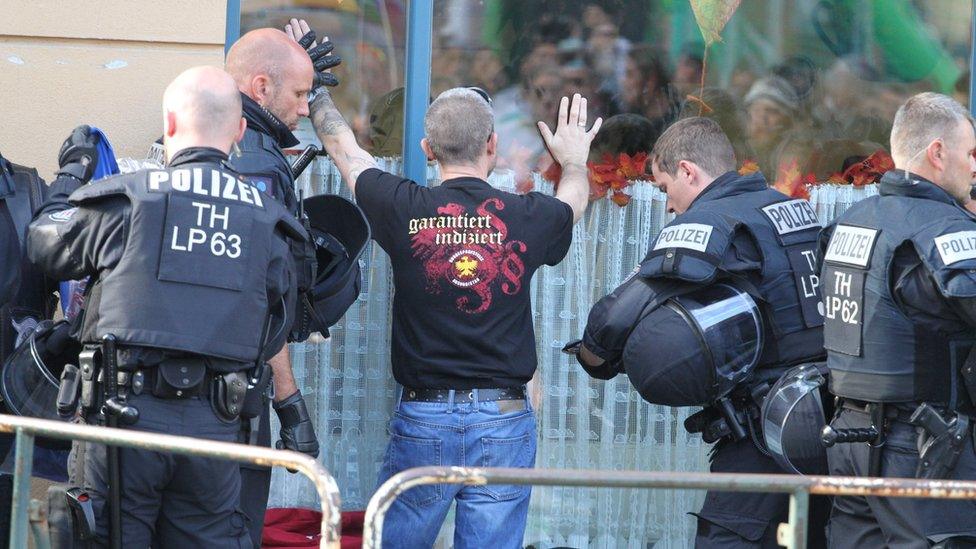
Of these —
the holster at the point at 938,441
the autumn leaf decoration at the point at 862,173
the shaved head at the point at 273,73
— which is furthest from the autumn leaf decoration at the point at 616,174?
the holster at the point at 938,441

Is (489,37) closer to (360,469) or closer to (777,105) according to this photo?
(777,105)

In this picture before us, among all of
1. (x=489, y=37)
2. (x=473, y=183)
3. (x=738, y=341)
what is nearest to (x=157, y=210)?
(x=473, y=183)

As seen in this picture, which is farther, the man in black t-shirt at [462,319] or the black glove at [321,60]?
the black glove at [321,60]

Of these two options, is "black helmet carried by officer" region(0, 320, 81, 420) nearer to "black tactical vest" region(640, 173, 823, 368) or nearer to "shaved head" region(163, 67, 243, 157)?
"shaved head" region(163, 67, 243, 157)

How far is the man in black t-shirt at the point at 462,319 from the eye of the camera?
4.44m

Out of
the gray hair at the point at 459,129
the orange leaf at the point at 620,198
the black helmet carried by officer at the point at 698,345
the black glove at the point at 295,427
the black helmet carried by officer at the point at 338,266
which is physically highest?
the gray hair at the point at 459,129

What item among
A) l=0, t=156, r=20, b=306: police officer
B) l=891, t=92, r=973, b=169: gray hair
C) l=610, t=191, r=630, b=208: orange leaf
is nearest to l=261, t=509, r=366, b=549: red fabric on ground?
l=0, t=156, r=20, b=306: police officer

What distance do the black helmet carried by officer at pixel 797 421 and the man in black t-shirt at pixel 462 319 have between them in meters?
0.83

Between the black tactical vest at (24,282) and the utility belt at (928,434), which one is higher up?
the black tactical vest at (24,282)

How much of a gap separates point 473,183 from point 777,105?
6.45 ft

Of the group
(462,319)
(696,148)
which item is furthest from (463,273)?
(696,148)

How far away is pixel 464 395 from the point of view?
175 inches

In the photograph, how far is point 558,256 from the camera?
4.62 metres

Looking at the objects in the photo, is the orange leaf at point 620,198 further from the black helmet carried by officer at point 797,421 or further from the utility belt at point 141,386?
the utility belt at point 141,386
